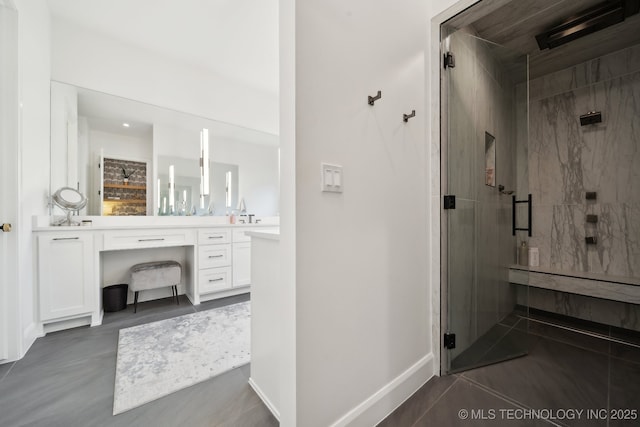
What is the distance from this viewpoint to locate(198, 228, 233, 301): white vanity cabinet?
287 centimetres

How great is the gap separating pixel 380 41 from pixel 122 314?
3259 millimetres

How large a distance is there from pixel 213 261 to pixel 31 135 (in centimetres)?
187

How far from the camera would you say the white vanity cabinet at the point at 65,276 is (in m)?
2.02

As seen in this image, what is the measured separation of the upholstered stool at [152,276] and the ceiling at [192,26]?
2.41m

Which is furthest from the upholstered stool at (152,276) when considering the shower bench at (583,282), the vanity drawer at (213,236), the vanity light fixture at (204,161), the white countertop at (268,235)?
the shower bench at (583,282)

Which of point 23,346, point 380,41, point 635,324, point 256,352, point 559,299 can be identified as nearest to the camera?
point 380,41

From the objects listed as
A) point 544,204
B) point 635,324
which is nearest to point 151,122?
point 544,204

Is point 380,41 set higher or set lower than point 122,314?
higher

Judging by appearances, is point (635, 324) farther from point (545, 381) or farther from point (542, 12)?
point (542, 12)

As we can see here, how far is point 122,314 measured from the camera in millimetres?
2506

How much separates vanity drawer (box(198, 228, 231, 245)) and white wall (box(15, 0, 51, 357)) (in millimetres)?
1307

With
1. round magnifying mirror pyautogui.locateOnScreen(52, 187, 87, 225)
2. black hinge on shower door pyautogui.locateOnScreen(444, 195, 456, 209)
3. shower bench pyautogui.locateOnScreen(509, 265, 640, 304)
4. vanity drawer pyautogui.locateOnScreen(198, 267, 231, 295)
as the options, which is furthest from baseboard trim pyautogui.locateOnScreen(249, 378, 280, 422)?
round magnifying mirror pyautogui.locateOnScreen(52, 187, 87, 225)

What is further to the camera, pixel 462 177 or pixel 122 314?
pixel 122 314

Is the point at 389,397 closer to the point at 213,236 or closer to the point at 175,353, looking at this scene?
the point at 175,353
